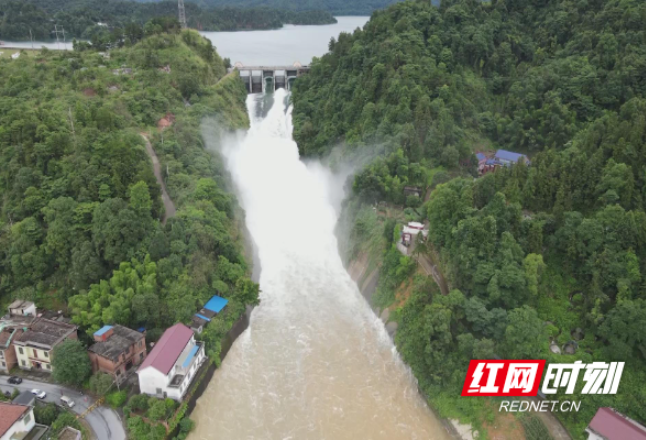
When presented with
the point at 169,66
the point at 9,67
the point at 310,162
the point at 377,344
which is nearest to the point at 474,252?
the point at 377,344

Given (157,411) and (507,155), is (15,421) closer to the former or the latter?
(157,411)

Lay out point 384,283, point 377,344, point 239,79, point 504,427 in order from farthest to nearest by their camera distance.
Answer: point 239,79 < point 384,283 < point 377,344 < point 504,427

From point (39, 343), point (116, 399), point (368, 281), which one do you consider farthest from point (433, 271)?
point (39, 343)

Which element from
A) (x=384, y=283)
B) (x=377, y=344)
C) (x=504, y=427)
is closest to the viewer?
(x=504, y=427)

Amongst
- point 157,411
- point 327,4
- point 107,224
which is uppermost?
point 327,4

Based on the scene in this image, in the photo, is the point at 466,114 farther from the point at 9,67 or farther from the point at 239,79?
the point at 9,67

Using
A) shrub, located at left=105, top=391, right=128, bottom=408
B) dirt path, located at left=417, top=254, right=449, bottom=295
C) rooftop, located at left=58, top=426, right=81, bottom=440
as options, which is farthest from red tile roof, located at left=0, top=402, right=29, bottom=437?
dirt path, located at left=417, top=254, right=449, bottom=295
